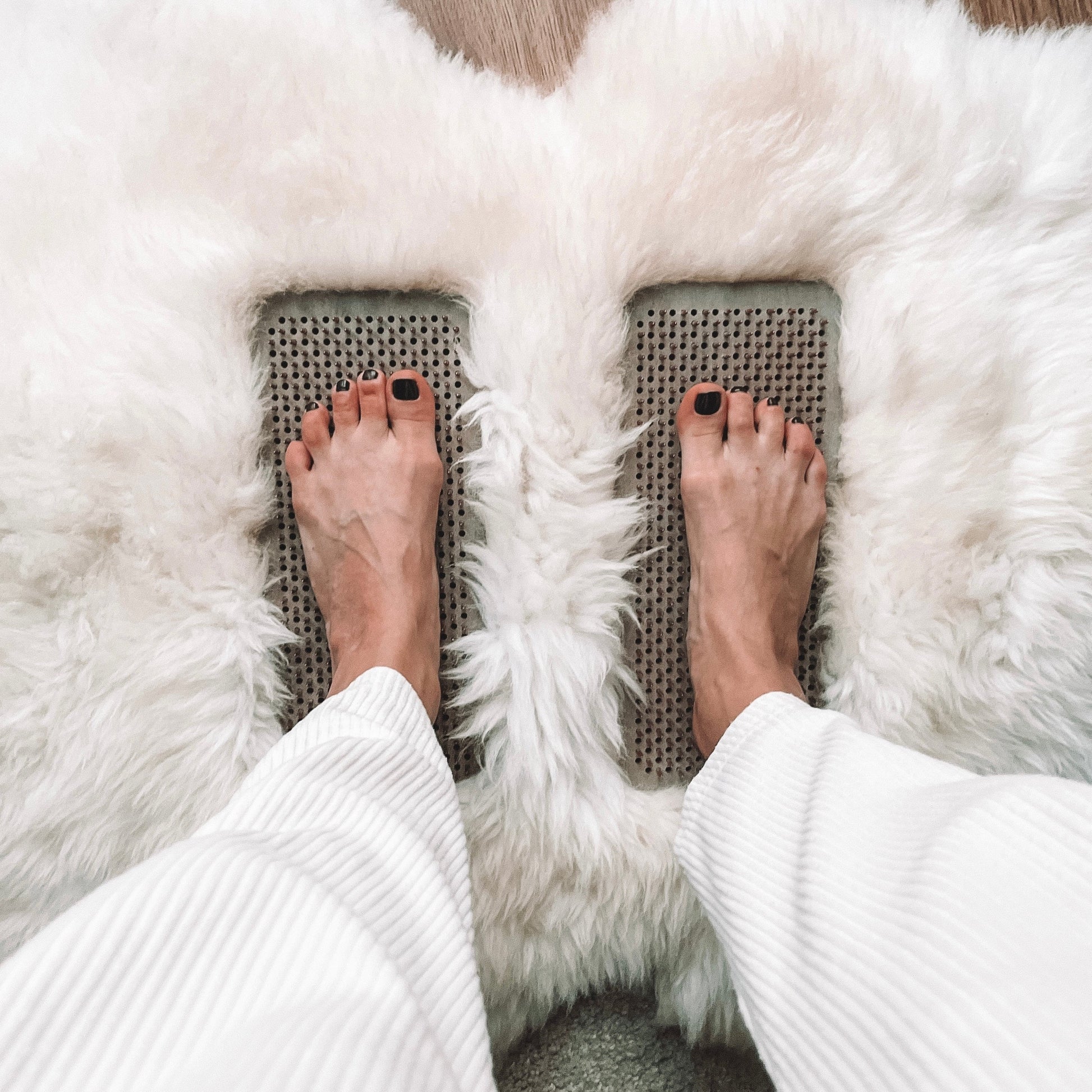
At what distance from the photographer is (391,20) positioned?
1.95 feet

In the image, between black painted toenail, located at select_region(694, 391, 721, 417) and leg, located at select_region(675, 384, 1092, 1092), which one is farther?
black painted toenail, located at select_region(694, 391, 721, 417)

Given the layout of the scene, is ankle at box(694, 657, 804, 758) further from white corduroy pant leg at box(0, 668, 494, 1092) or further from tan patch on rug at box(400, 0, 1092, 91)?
tan patch on rug at box(400, 0, 1092, 91)

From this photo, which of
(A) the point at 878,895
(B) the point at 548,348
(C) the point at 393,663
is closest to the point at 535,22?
(B) the point at 548,348

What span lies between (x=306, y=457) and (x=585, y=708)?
329 mm

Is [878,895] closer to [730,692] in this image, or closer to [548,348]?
[730,692]

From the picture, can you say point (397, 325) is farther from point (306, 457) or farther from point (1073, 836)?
point (1073, 836)

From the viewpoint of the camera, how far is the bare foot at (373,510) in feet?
1.96

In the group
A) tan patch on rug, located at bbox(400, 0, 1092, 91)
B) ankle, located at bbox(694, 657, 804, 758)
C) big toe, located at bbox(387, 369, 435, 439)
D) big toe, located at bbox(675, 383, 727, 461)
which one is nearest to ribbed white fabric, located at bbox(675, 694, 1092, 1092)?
ankle, located at bbox(694, 657, 804, 758)

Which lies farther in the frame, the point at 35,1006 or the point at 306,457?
the point at 306,457

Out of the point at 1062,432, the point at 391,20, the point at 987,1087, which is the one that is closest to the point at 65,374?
the point at 391,20

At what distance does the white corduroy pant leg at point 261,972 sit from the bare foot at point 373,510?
0.21m

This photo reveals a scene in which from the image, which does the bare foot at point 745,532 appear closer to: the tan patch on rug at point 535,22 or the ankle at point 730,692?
the ankle at point 730,692

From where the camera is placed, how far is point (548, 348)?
0.57 metres

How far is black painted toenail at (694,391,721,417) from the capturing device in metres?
0.61
